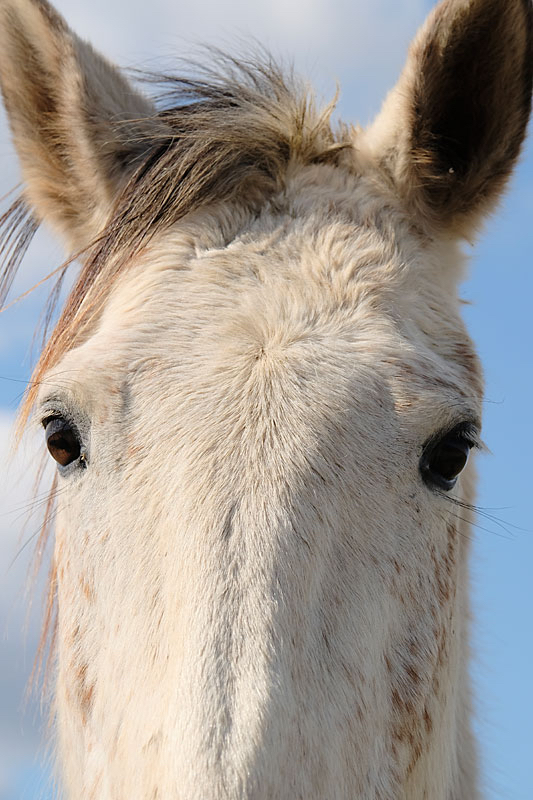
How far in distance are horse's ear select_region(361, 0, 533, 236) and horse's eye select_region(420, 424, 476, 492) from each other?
3.22 feet

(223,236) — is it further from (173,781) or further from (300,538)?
(173,781)

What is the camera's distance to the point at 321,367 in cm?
230

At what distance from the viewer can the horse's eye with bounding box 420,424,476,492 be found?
7.93 ft

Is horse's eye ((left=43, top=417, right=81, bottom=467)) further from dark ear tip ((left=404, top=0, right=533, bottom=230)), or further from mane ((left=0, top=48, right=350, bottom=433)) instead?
dark ear tip ((left=404, top=0, right=533, bottom=230))

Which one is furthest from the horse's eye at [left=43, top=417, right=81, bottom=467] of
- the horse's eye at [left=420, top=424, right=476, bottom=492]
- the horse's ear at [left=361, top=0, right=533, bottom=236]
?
the horse's ear at [left=361, top=0, right=533, bottom=236]

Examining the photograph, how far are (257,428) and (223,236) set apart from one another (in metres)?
0.90

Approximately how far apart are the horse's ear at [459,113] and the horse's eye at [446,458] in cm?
98

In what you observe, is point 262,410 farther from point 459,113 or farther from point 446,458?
point 459,113

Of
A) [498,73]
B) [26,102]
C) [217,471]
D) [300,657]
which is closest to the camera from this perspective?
[300,657]

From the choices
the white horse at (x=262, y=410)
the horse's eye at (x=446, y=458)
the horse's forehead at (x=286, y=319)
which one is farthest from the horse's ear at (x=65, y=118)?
the horse's eye at (x=446, y=458)

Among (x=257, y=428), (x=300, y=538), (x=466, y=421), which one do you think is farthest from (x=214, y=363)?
(x=466, y=421)

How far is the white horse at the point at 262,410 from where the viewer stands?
1952 mm

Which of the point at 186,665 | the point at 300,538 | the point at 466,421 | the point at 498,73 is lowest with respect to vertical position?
the point at 186,665

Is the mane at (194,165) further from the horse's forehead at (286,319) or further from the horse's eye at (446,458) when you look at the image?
the horse's eye at (446,458)
